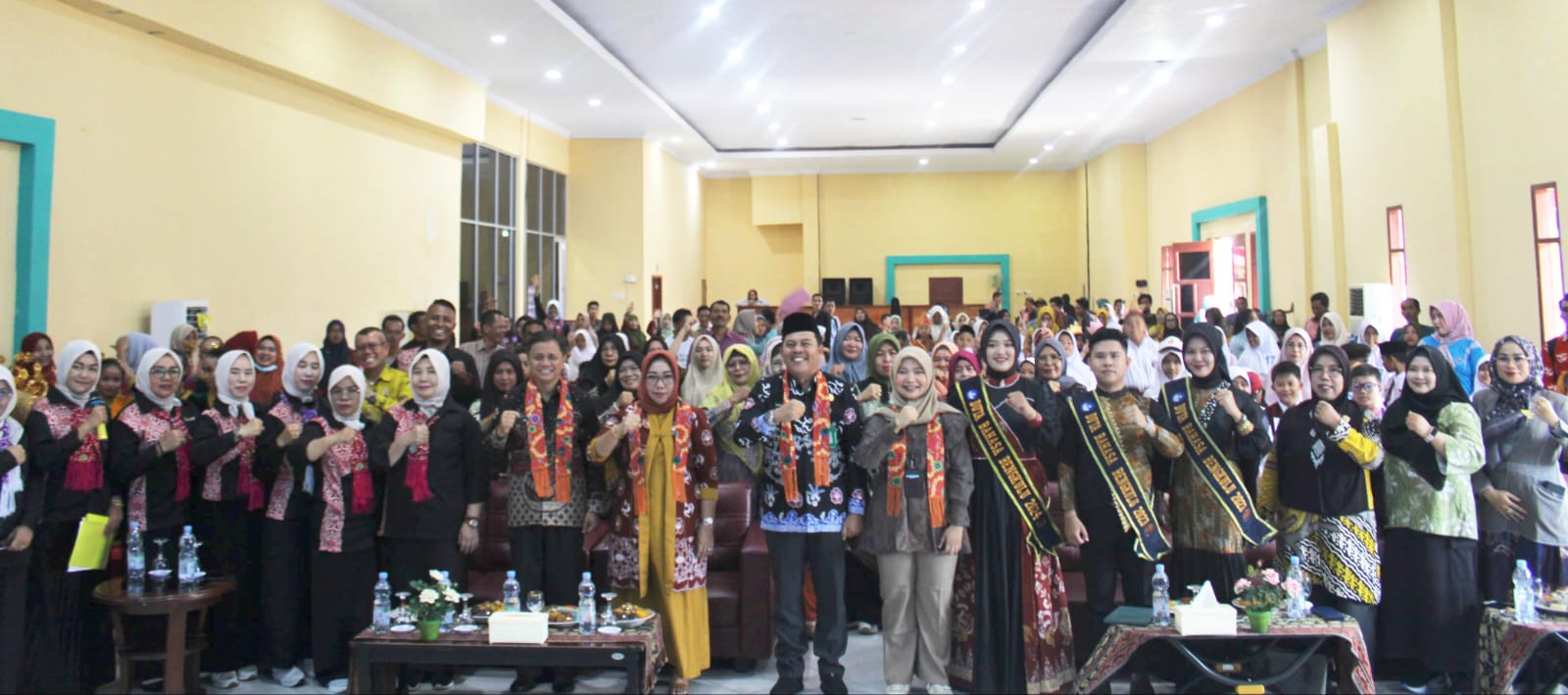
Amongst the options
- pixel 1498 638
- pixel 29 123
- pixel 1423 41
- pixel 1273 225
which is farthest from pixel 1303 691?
pixel 1273 225

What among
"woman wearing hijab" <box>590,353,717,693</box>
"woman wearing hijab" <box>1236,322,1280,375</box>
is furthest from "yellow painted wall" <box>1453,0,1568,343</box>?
"woman wearing hijab" <box>590,353,717,693</box>

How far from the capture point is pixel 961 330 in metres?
7.57

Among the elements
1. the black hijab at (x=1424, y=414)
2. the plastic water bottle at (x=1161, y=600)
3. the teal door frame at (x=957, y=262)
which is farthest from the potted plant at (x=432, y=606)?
the teal door frame at (x=957, y=262)

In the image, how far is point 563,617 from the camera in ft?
12.0

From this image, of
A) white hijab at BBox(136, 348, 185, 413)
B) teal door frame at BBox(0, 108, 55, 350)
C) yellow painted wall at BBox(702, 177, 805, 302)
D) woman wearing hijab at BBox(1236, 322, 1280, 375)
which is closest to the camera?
white hijab at BBox(136, 348, 185, 413)

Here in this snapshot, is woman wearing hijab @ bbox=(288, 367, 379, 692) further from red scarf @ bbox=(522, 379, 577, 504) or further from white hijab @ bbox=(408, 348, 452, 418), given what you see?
red scarf @ bbox=(522, 379, 577, 504)

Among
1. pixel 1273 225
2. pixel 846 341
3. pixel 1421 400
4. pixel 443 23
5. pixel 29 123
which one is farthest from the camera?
pixel 1273 225

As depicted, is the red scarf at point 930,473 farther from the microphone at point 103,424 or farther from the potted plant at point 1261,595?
the microphone at point 103,424

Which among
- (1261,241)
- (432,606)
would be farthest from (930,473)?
(1261,241)

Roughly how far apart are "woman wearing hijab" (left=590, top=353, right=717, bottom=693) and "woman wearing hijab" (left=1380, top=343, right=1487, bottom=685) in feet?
9.10

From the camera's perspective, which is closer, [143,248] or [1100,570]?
[1100,570]

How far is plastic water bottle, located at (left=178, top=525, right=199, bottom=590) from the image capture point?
3963 millimetres

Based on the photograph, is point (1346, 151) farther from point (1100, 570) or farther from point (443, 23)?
point (443, 23)

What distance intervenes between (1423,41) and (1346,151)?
1719 mm
